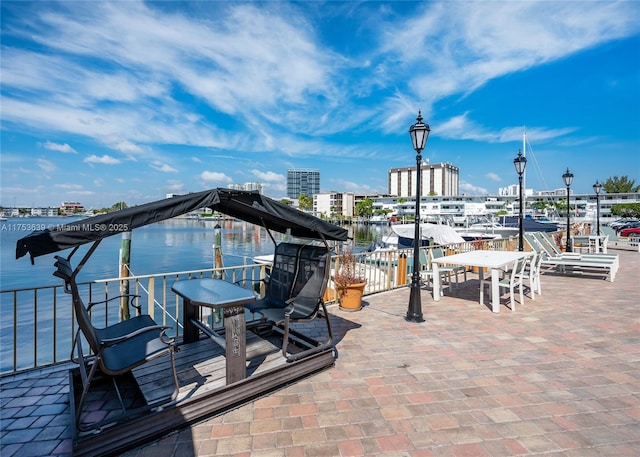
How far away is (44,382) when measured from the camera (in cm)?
298

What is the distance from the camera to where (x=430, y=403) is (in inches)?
106

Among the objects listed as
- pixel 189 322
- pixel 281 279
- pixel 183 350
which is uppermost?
pixel 281 279

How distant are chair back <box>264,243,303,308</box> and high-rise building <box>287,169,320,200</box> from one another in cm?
16802

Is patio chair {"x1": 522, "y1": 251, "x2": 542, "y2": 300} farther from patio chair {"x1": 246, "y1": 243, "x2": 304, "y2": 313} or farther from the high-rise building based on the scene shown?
the high-rise building

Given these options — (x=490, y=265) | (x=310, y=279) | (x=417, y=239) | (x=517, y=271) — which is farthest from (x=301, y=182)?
(x=310, y=279)

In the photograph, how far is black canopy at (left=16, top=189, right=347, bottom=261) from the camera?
199 centimetres

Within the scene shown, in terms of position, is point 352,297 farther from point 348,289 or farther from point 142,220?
point 142,220

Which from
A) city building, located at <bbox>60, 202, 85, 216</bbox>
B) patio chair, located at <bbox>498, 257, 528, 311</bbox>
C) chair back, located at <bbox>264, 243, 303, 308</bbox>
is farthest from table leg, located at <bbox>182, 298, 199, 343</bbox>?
city building, located at <bbox>60, 202, 85, 216</bbox>

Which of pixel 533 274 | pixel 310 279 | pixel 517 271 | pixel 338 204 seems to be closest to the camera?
pixel 310 279

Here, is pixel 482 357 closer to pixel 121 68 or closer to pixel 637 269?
pixel 637 269

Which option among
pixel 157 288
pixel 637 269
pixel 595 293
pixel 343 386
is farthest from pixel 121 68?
pixel 637 269

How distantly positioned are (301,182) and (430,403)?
565ft

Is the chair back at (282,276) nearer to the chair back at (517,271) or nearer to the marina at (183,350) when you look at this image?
the marina at (183,350)

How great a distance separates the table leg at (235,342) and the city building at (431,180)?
123m
